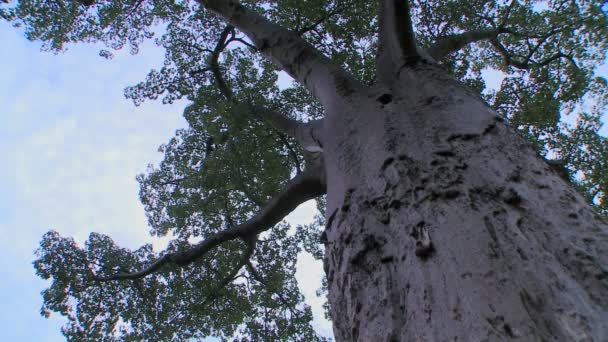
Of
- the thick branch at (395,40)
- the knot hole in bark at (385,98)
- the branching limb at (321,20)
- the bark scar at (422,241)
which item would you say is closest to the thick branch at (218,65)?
the branching limb at (321,20)

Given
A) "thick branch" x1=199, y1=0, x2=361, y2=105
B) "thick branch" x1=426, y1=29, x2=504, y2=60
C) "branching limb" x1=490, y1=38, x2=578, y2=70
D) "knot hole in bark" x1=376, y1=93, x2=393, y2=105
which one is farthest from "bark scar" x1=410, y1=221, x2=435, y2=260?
"branching limb" x1=490, y1=38, x2=578, y2=70

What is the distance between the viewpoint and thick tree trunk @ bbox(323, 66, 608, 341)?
44.4 inches

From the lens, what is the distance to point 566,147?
590cm

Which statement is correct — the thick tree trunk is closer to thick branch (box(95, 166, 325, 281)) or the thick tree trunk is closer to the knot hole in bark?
the knot hole in bark

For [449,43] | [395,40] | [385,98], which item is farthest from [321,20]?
[385,98]

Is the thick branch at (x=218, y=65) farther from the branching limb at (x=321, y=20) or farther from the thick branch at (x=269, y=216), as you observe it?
the thick branch at (x=269, y=216)

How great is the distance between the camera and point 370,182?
216cm

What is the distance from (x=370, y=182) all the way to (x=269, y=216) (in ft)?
8.91

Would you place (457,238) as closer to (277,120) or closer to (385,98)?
(385,98)

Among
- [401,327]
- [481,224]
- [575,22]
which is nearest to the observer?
[401,327]

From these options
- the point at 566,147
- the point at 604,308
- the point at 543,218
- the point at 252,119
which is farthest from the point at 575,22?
the point at 604,308

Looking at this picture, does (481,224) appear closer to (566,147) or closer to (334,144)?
(334,144)

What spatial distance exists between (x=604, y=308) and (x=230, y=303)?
5.88 m

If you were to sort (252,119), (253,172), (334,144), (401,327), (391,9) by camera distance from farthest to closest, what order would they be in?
(253,172) → (252,119) → (391,9) → (334,144) → (401,327)
